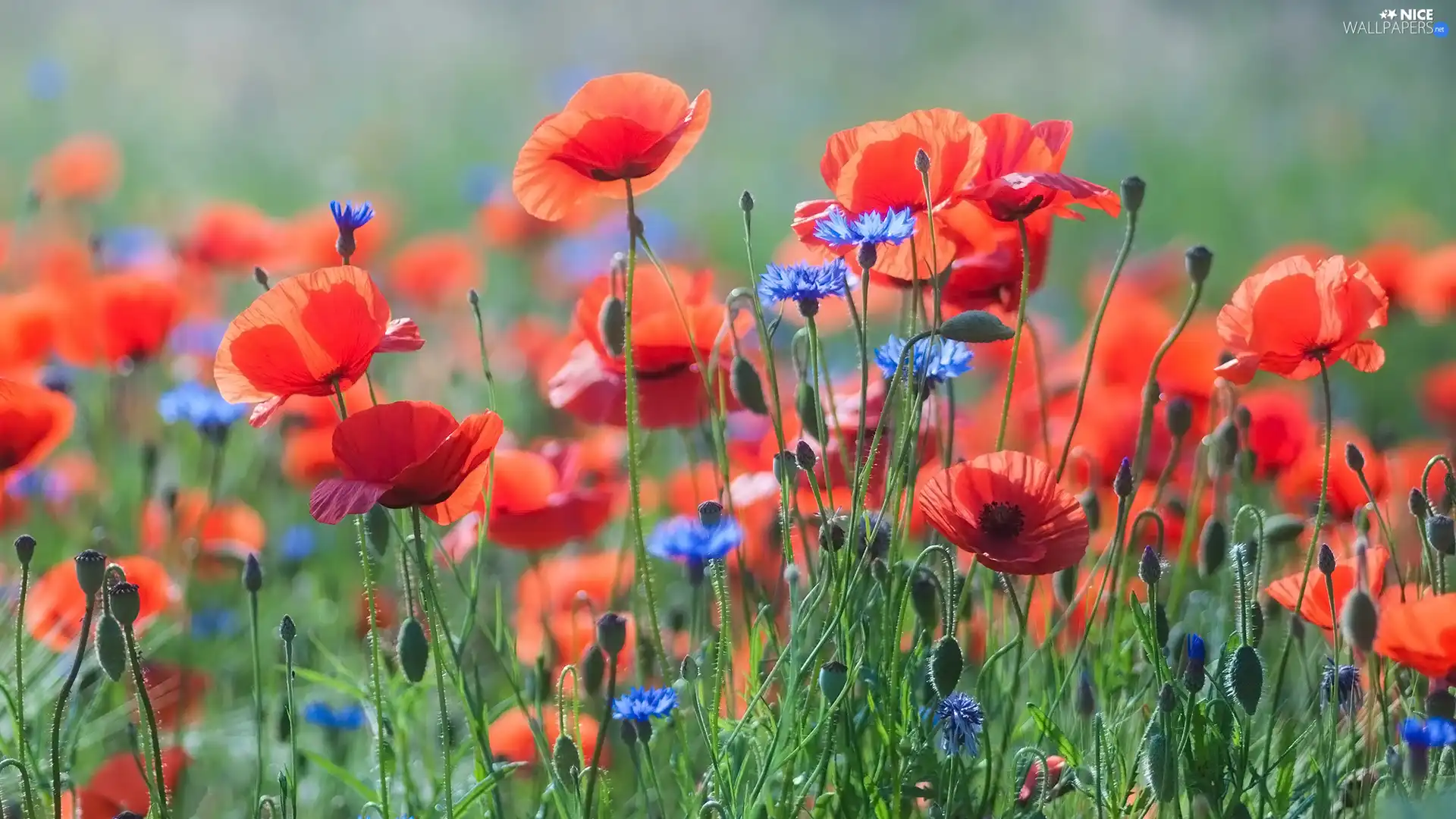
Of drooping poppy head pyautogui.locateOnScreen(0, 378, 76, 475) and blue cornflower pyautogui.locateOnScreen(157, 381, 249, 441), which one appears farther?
blue cornflower pyautogui.locateOnScreen(157, 381, 249, 441)

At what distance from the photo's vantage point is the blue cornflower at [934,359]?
1.41 metres

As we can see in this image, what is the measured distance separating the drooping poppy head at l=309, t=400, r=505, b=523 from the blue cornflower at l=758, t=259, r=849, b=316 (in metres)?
0.30

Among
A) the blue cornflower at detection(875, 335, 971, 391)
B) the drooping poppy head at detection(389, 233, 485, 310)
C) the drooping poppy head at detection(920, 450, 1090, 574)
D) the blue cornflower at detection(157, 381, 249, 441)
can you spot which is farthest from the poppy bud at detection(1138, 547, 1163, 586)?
the drooping poppy head at detection(389, 233, 485, 310)

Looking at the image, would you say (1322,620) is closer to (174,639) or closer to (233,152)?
(174,639)

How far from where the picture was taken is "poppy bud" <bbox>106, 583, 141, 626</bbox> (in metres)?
1.21

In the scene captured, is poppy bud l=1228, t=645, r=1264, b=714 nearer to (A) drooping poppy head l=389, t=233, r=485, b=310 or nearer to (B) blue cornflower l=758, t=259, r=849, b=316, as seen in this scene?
(B) blue cornflower l=758, t=259, r=849, b=316

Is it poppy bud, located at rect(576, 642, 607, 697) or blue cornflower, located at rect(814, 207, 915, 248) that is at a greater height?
blue cornflower, located at rect(814, 207, 915, 248)

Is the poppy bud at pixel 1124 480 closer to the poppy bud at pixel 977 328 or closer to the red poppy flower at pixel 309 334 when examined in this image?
the poppy bud at pixel 977 328

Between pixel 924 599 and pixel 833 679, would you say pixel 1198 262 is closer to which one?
pixel 924 599

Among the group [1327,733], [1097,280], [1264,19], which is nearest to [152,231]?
[1097,280]

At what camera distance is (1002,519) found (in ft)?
4.17

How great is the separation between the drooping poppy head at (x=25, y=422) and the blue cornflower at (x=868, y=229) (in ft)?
2.72

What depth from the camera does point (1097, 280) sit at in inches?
141

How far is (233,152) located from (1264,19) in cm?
570
